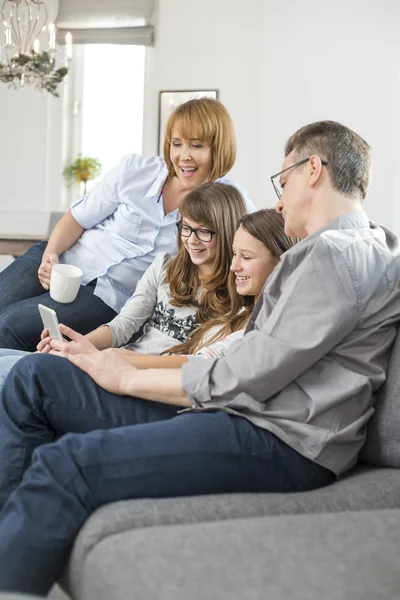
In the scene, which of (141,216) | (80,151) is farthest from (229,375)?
(80,151)

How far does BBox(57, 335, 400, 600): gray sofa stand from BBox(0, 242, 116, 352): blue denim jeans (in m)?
1.30

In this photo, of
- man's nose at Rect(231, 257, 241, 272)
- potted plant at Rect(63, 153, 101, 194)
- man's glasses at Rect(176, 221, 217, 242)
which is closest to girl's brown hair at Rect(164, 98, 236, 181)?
man's glasses at Rect(176, 221, 217, 242)

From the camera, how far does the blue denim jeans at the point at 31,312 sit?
235 centimetres

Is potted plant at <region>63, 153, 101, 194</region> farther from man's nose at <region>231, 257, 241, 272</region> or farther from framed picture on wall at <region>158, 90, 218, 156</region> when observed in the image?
man's nose at <region>231, 257, 241, 272</region>

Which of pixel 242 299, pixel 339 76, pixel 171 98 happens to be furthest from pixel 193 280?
pixel 171 98

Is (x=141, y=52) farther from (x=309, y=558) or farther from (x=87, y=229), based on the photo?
(x=309, y=558)

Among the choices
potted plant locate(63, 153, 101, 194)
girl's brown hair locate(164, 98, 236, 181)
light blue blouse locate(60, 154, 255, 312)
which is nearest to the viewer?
girl's brown hair locate(164, 98, 236, 181)

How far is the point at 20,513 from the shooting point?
1098mm

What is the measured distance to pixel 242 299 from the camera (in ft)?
6.59

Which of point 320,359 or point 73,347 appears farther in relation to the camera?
point 73,347

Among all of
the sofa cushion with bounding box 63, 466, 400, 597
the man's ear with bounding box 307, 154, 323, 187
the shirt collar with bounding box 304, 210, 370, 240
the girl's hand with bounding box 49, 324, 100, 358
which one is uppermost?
the man's ear with bounding box 307, 154, 323, 187

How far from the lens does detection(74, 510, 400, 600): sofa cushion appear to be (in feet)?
2.99

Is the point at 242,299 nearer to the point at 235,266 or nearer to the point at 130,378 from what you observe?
the point at 235,266

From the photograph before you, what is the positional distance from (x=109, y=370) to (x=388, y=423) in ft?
1.81
